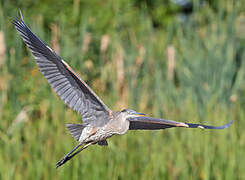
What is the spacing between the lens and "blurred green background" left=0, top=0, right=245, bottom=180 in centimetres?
262

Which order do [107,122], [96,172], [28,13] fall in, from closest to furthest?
1. [107,122]
2. [96,172]
3. [28,13]

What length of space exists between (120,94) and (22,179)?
103 centimetres

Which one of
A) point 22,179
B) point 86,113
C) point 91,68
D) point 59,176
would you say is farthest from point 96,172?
point 91,68

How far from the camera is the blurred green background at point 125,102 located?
2.62 m

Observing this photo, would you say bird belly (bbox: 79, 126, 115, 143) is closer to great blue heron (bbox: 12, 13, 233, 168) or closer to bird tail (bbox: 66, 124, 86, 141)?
great blue heron (bbox: 12, 13, 233, 168)

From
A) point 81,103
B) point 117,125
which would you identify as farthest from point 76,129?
point 117,125

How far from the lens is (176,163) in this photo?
2.64 metres

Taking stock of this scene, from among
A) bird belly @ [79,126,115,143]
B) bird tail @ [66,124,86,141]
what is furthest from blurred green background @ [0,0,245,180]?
bird belly @ [79,126,115,143]

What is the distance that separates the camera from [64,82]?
1.57 metres

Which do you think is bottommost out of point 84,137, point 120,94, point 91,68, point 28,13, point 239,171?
point 239,171

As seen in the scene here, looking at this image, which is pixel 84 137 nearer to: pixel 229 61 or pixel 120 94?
pixel 120 94

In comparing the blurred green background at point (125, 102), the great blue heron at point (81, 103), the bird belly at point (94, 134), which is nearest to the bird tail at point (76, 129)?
the great blue heron at point (81, 103)

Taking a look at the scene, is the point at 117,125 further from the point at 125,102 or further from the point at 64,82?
the point at 125,102

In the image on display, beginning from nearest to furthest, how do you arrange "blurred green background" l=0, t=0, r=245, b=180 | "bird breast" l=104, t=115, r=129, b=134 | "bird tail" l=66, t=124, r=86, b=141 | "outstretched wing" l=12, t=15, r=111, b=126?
"bird breast" l=104, t=115, r=129, b=134 → "outstretched wing" l=12, t=15, r=111, b=126 → "bird tail" l=66, t=124, r=86, b=141 → "blurred green background" l=0, t=0, r=245, b=180
